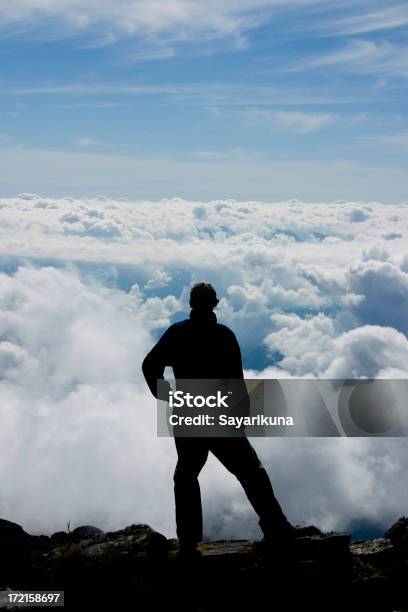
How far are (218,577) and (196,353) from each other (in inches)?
112

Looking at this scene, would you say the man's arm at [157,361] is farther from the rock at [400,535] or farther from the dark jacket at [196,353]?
the rock at [400,535]

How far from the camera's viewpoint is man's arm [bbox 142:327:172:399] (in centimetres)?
909

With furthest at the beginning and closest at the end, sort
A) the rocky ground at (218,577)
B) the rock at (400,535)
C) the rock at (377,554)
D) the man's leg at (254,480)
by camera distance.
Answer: the rock at (400,535)
the rock at (377,554)
the man's leg at (254,480)
the rocky ground at (218,577)

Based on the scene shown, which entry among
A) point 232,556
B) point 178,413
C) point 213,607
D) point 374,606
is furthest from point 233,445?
point 374,606

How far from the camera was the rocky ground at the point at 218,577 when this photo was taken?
339 inches

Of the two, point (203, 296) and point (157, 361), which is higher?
point (203, 296)

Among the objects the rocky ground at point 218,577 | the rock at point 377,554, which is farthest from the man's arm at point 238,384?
the rock at point 377,554

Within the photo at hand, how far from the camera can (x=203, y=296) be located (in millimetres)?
9117

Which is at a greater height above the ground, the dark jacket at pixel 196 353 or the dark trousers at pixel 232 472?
the dark jacket at pixel 196 353

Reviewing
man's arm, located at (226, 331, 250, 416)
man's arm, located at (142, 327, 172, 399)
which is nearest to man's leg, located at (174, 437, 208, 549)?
man's arm, located at (226, 331, 250, 416)

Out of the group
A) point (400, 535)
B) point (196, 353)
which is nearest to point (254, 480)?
point (196, 353)

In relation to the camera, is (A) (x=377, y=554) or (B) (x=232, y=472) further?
(A) (x=377, y=554)

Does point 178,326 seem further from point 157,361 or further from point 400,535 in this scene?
point 400,535

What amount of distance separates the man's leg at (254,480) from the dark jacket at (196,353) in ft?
2.96
